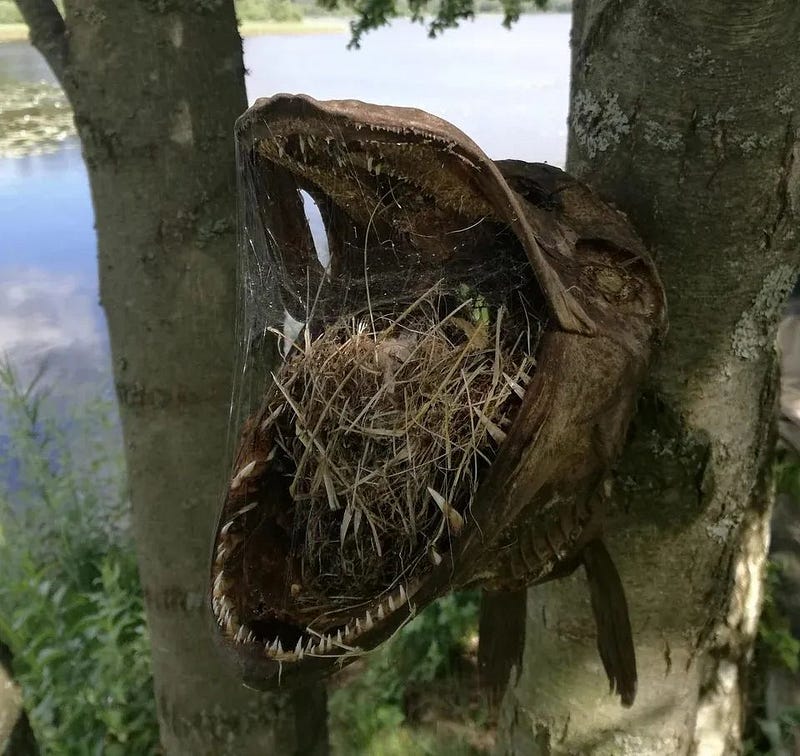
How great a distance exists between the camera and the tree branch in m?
1.08

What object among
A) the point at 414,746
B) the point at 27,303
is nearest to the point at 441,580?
the point at 414,746

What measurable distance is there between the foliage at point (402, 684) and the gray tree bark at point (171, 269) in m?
0.83

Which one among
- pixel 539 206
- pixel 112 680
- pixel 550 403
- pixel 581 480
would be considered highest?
pixel 539 206

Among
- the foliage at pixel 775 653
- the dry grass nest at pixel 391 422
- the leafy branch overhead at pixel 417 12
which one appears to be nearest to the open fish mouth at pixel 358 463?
the dry grass nest at pixel 391 422

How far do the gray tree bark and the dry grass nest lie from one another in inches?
13.8

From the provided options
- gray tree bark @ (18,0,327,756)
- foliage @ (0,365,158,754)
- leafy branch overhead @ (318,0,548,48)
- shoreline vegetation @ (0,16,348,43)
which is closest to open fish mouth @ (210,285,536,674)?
gray tree bark @ (18,0,327,756)

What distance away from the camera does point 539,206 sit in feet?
2.24

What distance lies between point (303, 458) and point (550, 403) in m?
0.29

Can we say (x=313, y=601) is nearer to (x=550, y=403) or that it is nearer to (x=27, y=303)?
(x=550, y=403)

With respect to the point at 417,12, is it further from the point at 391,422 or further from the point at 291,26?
the point at 391,422

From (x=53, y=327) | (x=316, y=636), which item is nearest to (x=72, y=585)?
(x=53, y=327)

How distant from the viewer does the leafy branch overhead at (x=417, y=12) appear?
229cm

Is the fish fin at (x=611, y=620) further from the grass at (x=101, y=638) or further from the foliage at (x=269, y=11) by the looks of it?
the foliage at (x=269, y=11)

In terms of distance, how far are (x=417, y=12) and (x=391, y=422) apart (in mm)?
2236
